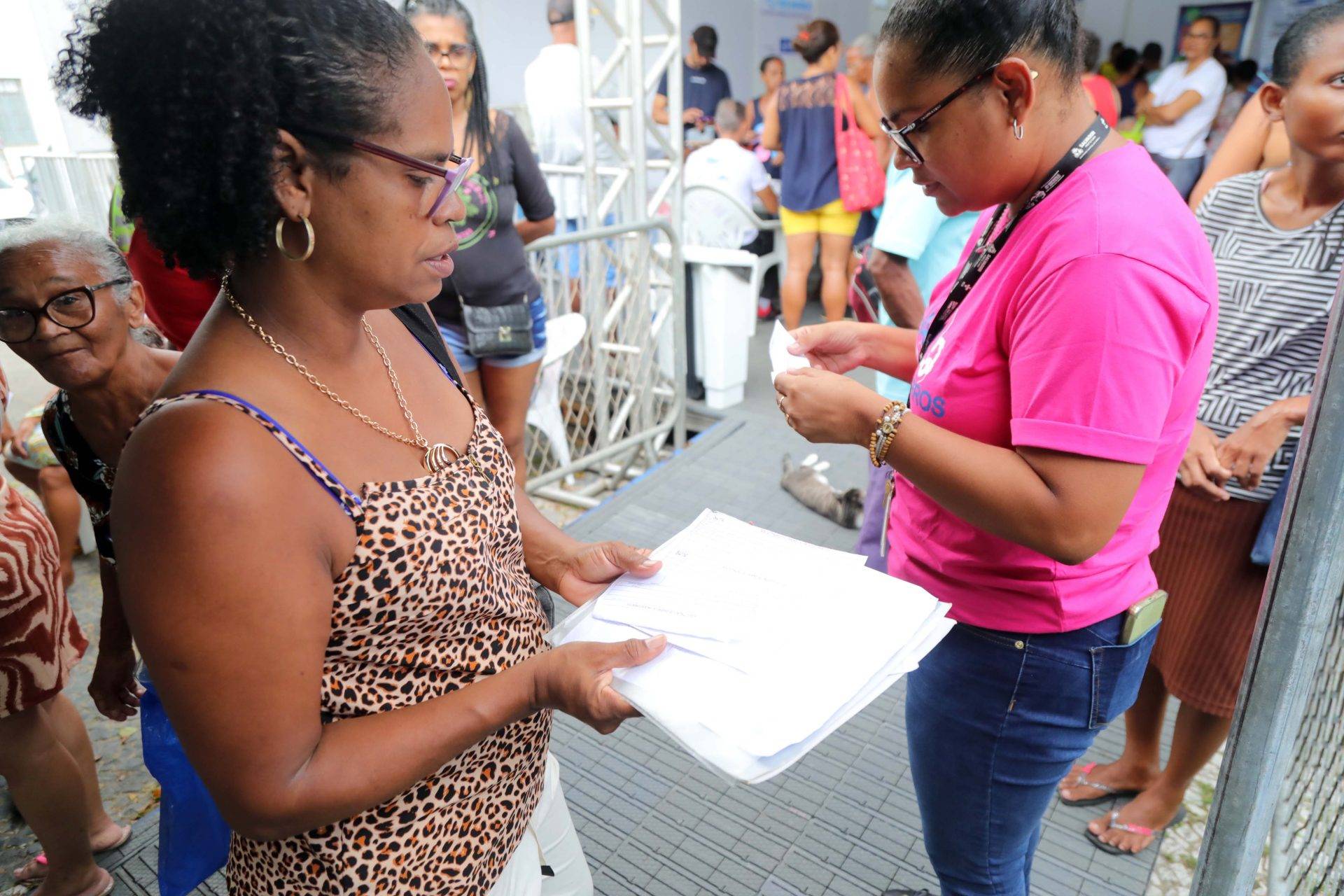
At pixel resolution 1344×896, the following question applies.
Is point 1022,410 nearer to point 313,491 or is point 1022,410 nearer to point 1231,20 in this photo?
point 313,491

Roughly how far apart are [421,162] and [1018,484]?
34.3 inches

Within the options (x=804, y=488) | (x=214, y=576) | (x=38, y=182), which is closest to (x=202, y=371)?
(x=214, y=576)

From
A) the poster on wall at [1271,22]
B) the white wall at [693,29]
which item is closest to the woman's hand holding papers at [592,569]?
the white wall at [693,29]

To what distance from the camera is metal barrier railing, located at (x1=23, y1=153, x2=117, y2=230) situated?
462cm

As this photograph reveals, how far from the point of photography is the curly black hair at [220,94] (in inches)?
32.4

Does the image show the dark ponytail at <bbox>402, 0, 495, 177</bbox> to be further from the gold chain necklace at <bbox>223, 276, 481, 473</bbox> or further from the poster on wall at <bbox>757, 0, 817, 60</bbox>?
the poster on wall at <bbox>757, 0, 817, 60</bbox>

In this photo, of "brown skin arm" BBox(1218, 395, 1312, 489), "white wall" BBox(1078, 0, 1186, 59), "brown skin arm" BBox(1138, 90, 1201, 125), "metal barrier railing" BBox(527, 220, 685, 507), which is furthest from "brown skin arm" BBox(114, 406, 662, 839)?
"white wall" BBox(1078, 0, 1186, 59)

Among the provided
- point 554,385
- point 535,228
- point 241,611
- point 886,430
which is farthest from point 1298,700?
point 554,385

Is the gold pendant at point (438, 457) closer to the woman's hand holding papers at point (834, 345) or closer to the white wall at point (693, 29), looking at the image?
the woman's hand holding papers at point (834, 345)

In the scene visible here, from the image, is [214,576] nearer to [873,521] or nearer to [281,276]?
[281,276]

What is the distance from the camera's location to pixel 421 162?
96 centimetres

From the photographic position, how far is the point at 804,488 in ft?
13.4

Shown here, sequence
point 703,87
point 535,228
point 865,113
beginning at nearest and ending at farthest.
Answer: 1. point 535,228
2. point 865,113
3. point 703,87

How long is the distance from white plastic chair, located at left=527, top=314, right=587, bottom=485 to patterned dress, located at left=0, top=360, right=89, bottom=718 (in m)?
2.38
